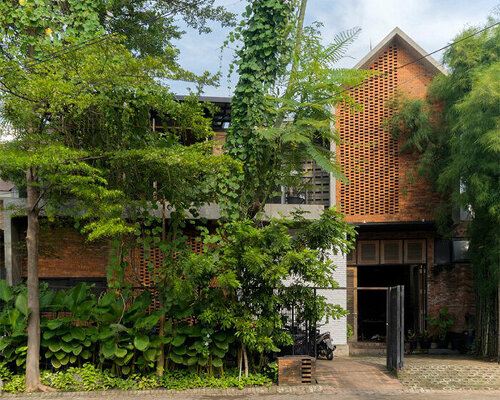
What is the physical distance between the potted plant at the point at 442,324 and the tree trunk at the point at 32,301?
12.2 m

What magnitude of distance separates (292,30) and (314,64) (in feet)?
5.42

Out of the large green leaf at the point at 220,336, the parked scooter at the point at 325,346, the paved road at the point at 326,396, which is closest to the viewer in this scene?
the paved road at the point at 326,396

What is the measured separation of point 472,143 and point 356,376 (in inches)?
257

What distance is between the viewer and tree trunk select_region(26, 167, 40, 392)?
443 inches

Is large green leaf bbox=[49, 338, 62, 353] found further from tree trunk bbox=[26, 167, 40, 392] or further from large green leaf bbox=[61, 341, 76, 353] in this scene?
tree trunk bbox=[26, 167, 40, 392]

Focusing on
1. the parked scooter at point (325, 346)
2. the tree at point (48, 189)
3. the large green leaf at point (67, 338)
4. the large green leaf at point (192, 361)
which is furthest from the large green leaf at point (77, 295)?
the parked scooter at point (325, 346)

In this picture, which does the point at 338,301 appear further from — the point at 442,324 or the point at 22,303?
the point at 22,303

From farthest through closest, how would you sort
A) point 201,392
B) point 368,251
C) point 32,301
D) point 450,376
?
point 368,251, point 450,376, point 201,392, point 32,301

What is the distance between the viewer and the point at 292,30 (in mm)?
12945

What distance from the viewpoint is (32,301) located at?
11.4 m

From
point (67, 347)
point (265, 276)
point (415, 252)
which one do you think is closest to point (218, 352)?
point (265, 276)

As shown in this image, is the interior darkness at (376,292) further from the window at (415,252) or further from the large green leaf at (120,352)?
the large green leaf at (120,352)

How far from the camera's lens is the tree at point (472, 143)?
44.4 feet

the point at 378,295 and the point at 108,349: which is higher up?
the point at 108,349
